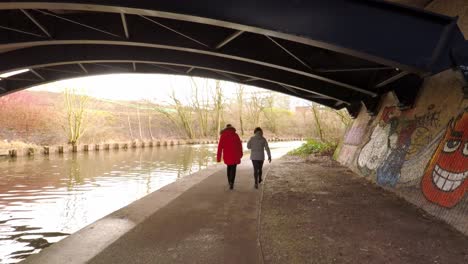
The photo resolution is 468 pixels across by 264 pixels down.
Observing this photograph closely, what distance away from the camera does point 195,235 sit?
496 centimetres

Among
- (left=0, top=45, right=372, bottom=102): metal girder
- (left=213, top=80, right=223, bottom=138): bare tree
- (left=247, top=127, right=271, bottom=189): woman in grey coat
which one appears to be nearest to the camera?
(left=247, top=127, right=271, bottom=189): woman in grey coat

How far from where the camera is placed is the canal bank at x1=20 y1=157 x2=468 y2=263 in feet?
13.4

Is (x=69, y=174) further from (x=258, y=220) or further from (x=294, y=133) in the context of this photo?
(x=294, y=133)

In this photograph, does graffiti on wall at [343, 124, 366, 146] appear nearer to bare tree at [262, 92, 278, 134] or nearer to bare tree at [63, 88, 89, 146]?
bare tree at [63, 88, 89, 146]

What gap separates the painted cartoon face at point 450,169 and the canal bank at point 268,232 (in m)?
0.44

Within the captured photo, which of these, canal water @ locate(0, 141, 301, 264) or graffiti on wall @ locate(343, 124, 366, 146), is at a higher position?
graffiti on wall @ locate(343, 124, 366, 146)

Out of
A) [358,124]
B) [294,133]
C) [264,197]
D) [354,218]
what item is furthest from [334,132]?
[294,133]

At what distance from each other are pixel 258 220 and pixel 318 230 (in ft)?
3.77

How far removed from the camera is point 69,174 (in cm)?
1341

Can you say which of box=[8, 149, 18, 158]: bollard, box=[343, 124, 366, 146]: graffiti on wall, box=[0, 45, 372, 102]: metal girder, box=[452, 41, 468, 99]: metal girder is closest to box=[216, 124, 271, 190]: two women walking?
box=[0, 45, 372, 102]: metal girder

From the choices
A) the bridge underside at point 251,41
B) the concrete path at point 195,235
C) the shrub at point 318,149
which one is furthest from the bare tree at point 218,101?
the concrete path at point 195,235

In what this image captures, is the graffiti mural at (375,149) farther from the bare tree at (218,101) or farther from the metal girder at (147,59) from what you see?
the bare tree at (218,101)

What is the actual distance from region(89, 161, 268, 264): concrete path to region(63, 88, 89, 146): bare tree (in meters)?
23.9

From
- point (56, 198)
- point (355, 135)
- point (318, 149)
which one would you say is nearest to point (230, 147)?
point (56, 198)
